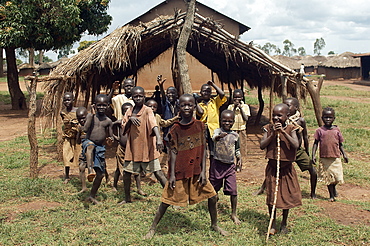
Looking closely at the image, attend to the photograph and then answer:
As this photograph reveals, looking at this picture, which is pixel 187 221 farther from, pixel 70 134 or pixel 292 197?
pixel 70 134

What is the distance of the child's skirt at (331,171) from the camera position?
5.04 m

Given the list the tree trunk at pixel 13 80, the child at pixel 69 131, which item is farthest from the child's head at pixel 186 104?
the tree trunk at pixel 13 80

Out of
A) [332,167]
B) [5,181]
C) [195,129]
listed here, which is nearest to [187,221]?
[195,129]

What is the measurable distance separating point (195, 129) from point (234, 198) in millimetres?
1047

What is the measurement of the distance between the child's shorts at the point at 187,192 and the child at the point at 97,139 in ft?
4.39

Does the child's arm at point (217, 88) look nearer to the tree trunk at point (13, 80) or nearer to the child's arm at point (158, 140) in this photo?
the child's arm at point (158, 140)

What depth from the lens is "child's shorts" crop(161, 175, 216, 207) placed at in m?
3.76

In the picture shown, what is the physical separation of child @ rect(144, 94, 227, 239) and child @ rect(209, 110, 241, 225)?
0.46 meters

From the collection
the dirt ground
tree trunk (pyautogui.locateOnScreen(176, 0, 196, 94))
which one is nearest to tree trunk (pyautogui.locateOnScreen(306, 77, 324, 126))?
the dirt ground

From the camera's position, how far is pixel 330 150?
5.05 meters

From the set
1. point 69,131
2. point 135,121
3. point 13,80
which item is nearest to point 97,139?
point 135,121

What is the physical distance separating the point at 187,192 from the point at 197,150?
0.45m

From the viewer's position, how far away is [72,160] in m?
5.79

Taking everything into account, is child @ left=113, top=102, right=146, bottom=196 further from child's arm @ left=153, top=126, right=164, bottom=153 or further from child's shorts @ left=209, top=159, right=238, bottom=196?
child's shorts @ left=209, top=159, right=238, bottom=196
